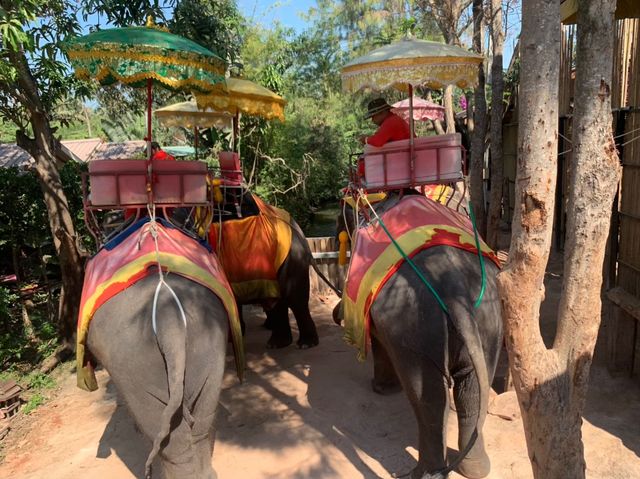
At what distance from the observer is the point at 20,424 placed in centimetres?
506

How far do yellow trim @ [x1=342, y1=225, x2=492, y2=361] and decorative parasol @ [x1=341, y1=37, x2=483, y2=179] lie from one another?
3.86 feet

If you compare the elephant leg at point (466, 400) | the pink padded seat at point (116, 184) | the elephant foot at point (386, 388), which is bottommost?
the elephant foot at point (386, 388)

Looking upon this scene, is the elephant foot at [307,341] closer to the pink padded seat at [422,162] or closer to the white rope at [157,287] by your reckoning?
the pink padded seat at [422,162]

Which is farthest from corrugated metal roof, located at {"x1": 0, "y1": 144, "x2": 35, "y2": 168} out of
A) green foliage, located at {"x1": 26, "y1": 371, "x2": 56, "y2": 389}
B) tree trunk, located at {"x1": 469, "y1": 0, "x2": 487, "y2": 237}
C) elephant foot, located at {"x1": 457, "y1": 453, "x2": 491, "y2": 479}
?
elephant foot, located at {"x1": 457, "y1": 453, "x2": 491, "y2": 479}

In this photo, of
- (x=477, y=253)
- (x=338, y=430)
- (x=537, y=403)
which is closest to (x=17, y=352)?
(x=338, y=430)

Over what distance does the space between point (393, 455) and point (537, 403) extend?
186 centimetres

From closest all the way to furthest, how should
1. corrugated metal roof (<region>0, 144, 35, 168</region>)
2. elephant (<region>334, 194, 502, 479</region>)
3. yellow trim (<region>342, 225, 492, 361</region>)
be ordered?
elephant (<region>334, 194, 502, 479</region>) < yellow trim (<region>342, 225, 492, 361</region>) < corrugated metal roof (<region>0, 144, 35, 168</region>)

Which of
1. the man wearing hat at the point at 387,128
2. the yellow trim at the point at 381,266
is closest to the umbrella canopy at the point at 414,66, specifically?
the man wearing hat at the point at 387,128

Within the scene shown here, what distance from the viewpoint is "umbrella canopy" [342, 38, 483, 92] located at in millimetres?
3945

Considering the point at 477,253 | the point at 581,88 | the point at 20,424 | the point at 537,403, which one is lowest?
the point at 20,424

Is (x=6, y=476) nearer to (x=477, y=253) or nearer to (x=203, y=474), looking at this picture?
(x=203, y=474)

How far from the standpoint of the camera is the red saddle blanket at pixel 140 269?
10.7ft

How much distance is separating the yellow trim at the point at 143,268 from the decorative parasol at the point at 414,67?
1939mm

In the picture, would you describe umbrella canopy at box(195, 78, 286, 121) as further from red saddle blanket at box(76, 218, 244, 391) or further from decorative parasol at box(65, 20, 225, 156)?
red saddle blanket at box(76, 218, 244, 391)
